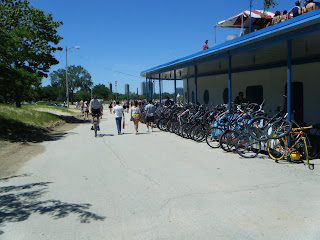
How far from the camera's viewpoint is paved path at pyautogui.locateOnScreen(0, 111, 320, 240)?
151 inches

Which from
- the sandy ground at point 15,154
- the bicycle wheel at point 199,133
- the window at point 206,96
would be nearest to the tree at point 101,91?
the window at point 206,96

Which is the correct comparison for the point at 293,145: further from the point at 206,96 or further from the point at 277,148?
the point at 206,96

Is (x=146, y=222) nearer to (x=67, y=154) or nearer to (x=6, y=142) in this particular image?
(x=67, y=154)

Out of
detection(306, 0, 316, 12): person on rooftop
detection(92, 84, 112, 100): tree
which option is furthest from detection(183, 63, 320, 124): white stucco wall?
detection(92, 84, 112, 100): tree

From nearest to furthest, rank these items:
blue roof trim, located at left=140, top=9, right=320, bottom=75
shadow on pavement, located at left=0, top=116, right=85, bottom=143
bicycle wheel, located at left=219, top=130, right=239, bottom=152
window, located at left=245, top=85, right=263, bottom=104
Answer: blue roof trim, located at left=140, top=9, right=320, bottom=75 → bicycle wheel, located at left=219, top=130, right=239, bottom=152 → shadow on pavement, located at left=0, top=116, right=85, bottom=143 → window, located at left=245, top=85, right=263, bottom=104

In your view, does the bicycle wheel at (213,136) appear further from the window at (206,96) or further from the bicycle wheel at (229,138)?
the window at (206,96)

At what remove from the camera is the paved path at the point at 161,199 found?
3848 millimetres

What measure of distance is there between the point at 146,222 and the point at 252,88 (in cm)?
1267

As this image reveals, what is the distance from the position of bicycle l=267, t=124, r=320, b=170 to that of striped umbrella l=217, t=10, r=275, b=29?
6121mm

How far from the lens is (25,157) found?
30.0 ft

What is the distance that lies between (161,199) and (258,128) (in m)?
3.84

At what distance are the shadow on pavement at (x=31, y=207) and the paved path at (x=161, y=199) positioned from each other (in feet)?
0.05

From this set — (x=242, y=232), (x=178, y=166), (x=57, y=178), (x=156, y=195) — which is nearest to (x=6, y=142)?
(x=57, y=178)

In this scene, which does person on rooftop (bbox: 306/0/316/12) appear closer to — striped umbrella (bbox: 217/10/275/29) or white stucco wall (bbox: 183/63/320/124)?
striped umbrella (bbox: 217/10/275/29)
